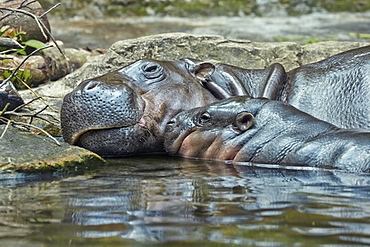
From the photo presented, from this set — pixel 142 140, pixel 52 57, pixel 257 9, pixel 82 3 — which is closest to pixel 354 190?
pixel 142 140

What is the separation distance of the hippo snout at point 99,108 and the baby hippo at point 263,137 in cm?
33

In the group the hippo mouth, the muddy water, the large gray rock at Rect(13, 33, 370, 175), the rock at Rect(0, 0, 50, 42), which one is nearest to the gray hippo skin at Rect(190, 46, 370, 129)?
the hippo mouth

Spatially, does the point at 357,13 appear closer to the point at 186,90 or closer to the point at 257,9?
the point at 257,9

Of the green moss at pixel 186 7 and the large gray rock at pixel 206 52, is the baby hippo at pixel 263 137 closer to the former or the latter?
the large gray rock at pixel 206 52

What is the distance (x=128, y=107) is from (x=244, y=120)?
2.66 feet

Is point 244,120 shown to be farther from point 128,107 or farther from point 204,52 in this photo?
point 204,52

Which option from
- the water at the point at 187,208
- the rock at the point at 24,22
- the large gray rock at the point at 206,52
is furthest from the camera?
the rock at the point at 24,22

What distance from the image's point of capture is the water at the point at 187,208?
1983 mm

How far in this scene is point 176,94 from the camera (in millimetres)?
4609

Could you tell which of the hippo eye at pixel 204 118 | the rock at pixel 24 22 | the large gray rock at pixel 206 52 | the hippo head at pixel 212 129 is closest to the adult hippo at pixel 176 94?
the hippo head at pixel 212 129

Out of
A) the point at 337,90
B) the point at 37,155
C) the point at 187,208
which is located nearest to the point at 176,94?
the point at 337,90

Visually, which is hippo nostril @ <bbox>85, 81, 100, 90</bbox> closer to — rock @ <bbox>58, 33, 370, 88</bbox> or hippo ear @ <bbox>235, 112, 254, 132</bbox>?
hippo ear @ <bbox>235, 112, 254, 132</bbox>

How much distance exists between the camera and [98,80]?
4.34m

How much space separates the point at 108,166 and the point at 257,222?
1883mm
